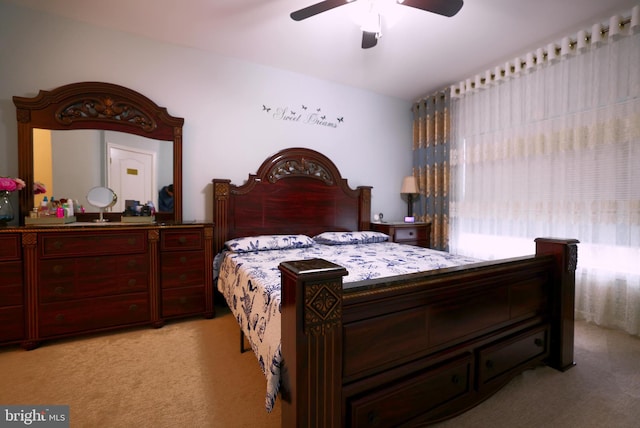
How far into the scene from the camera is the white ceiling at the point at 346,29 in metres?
2.21

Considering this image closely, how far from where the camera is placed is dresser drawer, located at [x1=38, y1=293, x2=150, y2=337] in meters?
2.06

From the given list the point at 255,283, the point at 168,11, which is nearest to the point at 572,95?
the point at 255,283

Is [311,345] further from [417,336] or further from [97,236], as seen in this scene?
[97,236]

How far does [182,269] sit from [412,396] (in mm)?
2096

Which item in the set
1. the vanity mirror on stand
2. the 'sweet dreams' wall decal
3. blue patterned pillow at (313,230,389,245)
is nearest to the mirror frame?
the vanity mirror on stand

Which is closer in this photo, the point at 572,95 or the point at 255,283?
the point at 255,283

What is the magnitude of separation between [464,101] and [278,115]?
2348mm

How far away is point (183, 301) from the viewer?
8.17ft

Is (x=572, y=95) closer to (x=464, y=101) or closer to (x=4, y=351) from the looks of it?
(x=464, y=101)

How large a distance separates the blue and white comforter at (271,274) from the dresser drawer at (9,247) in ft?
4.66

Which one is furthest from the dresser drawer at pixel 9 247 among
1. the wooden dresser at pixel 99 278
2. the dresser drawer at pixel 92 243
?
the dresser drawer at pixel 92 243

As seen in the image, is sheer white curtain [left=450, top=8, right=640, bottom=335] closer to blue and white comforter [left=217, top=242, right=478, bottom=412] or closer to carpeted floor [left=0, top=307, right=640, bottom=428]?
carpeted floor [left=0, top=307, right=640, bottom=428]

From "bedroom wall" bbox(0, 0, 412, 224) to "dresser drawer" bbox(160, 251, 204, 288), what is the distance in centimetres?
59

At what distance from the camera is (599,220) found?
240 centimetres
